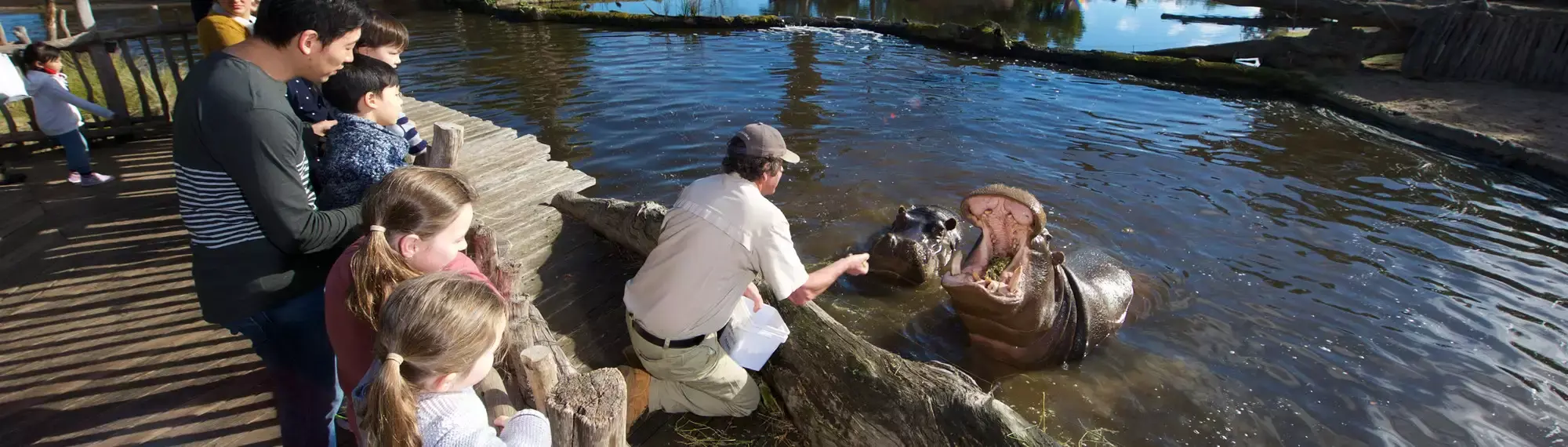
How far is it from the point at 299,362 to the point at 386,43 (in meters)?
2.04

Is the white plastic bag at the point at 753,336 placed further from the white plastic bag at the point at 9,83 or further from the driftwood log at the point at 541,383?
the white plastic bag at the point at 9,83

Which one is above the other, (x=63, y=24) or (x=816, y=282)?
(x=63, y=24)

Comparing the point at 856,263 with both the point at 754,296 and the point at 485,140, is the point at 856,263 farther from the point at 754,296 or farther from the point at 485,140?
the point at 485,140

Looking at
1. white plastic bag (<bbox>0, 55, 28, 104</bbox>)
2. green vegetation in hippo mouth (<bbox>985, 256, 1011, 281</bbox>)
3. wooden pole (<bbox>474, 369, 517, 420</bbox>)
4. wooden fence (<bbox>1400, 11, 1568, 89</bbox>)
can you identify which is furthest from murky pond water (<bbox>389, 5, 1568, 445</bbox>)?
white plastic bag (<bbox>0, 55, 28, 104</bbox>)

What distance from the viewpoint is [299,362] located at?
9.10 feet

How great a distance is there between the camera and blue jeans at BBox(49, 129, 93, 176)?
6105mm

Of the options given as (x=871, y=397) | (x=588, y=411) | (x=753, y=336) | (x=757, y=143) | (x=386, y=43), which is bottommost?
(x=871, y=397)

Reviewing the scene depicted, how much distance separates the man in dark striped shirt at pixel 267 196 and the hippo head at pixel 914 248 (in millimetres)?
4284

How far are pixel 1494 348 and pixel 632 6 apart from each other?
27228 millimetres

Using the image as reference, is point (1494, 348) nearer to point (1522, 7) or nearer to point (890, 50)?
point (1522, 7)

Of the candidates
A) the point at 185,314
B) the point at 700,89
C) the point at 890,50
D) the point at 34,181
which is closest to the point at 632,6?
the point at 890,50

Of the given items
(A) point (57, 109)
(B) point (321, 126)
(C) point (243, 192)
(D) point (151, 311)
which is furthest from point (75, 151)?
(C) point (243, 192)

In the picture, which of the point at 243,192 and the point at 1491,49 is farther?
the point at 1491,49

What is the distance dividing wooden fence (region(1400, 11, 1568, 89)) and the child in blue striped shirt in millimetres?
16571
